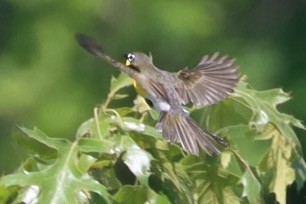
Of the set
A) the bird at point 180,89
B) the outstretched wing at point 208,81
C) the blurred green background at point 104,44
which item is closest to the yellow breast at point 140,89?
the bird at point 180,89

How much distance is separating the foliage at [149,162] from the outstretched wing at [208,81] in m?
0.02

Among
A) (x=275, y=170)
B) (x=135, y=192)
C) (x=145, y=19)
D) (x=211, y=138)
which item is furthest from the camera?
(x=145, y=19)

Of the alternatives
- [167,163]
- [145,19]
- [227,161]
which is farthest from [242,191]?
[145,19]

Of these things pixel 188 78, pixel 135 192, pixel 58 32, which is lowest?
pixel 135 192

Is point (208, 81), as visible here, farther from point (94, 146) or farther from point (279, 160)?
point (94, 146)

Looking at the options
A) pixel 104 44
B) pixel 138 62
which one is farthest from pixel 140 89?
pixel 104 44

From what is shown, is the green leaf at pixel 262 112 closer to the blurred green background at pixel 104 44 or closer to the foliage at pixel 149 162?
the foliage at pixel 149 162

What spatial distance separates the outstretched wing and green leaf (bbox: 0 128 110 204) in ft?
0.88

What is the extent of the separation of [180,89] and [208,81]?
0.05 meters

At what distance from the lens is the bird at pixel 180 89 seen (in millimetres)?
1553

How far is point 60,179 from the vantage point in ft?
4.78

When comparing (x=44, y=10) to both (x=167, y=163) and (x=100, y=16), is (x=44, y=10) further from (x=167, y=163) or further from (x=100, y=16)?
(x=167, y=163)

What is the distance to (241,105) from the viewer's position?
174 cm

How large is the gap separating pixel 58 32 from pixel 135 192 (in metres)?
3.23
